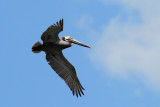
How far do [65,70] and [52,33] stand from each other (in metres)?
2.69

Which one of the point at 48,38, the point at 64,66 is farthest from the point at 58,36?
the point at 64,66

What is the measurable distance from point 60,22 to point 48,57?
2.57 m

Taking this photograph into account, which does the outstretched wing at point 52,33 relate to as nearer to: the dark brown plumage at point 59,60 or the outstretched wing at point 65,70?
the dark brown plumage at point 59,60

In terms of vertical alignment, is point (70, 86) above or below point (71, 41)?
below

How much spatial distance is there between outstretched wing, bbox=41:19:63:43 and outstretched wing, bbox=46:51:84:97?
4.49 feet

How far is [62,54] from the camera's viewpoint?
22453 millimetres

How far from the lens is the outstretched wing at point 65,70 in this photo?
22.4 metres

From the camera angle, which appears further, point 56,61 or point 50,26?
point 56,61

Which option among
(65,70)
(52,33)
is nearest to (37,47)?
(52,33)

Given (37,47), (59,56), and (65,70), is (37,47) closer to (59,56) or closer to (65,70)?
(59,56)

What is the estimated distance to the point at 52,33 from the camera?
2086 centimetres

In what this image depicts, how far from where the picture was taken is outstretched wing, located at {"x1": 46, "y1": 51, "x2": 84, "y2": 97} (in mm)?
22375

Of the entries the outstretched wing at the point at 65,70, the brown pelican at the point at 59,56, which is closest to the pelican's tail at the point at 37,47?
the brown pelican at the point at 59,56

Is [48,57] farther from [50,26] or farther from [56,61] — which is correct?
[50,26]
